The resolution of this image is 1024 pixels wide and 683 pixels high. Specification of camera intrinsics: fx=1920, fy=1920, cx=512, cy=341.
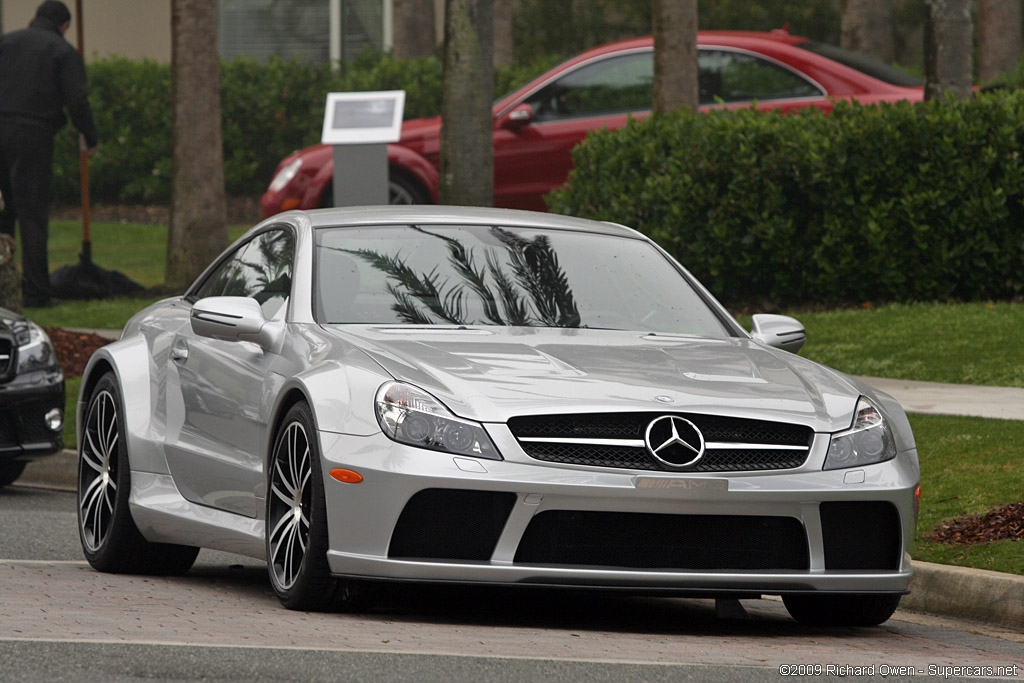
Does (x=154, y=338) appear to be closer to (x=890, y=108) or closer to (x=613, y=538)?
(x=613, y=538)

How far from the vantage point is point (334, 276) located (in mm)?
7211

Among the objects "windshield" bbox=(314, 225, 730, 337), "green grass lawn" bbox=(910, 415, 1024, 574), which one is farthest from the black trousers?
"windshield" bbox=(314, 225, 730, 337)

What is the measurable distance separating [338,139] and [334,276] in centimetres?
810

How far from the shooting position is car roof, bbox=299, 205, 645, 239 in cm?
755

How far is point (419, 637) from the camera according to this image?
19.5 ft

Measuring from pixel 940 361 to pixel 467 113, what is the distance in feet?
15.9

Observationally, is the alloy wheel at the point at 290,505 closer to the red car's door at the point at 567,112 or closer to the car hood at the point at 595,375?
the car hood at the point at 595,375

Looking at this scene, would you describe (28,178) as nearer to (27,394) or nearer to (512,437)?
(27,394)

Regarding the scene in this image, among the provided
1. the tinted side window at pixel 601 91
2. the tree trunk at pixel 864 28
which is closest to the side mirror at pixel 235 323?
the tinted side window at pixel 601 91

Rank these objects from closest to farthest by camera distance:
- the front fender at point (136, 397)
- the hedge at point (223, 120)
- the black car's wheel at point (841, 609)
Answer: the black car's wheel at point (841, 609), the front fender at point (136, 397), the hedge at point (223, 120)

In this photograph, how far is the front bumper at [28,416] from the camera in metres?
10.4

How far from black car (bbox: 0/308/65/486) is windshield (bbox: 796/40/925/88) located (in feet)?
31.8

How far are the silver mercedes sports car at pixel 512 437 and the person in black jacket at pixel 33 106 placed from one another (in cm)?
1112

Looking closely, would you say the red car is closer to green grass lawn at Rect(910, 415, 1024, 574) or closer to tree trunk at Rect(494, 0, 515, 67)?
green grass lawn at Rect(910, 415, 1024, 574)
